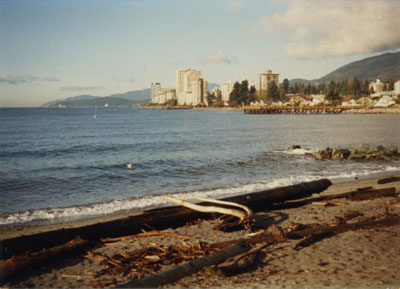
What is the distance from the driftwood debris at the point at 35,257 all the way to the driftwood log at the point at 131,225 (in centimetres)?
31

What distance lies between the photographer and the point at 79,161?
22.5 m

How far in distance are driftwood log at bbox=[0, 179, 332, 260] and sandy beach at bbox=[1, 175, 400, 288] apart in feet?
0.84

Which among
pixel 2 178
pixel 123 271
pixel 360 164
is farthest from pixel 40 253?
pixel 360 164

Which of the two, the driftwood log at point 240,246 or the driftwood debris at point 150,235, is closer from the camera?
the driftwood log at point 240,246

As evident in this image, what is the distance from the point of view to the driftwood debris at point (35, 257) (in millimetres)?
5328

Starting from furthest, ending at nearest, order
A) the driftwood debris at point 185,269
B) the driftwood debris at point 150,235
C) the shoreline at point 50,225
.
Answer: the shoreline at point 50,225 < the driftwood debris at point 150,235 < the driftwood debris at point 185,269

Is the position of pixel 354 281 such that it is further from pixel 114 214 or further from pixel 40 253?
pixel 114 214

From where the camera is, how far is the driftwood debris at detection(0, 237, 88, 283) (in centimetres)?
533

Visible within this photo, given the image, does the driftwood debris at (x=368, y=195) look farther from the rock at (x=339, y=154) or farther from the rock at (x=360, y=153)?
A: the rock at (x=360, y=153)

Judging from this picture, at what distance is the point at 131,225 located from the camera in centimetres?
729

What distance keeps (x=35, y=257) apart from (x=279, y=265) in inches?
158

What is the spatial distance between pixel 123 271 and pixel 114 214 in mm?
5322

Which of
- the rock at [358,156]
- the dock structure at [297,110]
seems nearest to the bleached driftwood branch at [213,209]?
the rock at [358,156]

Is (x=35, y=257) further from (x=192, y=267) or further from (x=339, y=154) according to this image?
(x=339, y=154)
